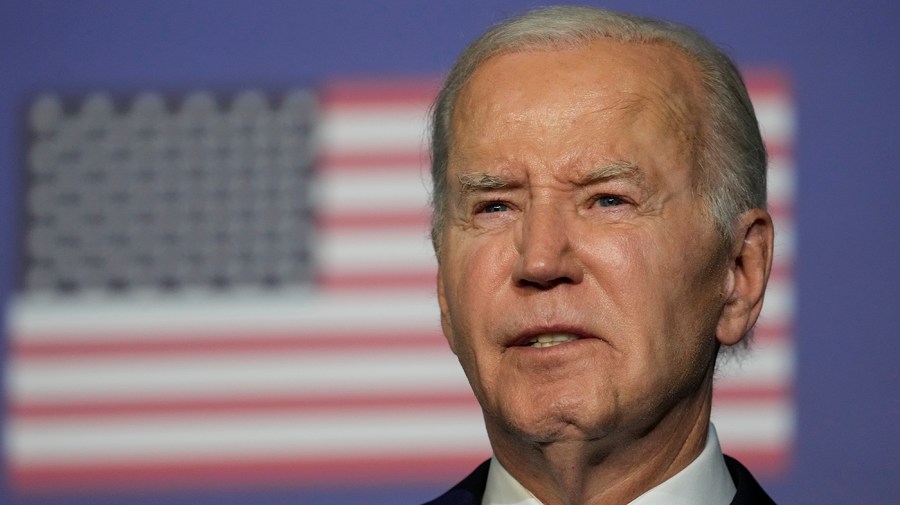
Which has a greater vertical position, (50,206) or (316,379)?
(50,206)

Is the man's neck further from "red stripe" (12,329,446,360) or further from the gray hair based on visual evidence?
"red stripe" (12,329,446,360)

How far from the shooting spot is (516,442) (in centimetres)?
132

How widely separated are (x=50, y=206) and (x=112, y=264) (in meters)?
0.18

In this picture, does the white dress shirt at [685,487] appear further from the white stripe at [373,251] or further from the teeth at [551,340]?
the white stripe at [373,251]

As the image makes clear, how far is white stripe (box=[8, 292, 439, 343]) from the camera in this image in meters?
2.72

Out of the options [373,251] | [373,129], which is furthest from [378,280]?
[373,129]

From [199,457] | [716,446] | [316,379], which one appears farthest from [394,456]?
[716,446]

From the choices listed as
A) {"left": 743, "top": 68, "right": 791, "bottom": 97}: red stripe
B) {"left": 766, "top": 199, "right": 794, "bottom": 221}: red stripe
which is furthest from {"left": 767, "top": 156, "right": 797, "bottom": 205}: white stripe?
{"left": 743, "top": 68, "right": 791, "bottom": 97}: red stripe

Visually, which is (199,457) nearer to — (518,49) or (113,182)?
(113,182)

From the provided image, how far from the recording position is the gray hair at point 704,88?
53.1 inches

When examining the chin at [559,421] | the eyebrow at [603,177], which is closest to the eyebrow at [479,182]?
the eyebrow at [603,177]

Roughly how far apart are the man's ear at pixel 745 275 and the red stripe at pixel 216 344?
4.30 feet

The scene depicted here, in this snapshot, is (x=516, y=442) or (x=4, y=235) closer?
(x=516, y=442)

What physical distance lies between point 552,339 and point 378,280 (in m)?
1.50
